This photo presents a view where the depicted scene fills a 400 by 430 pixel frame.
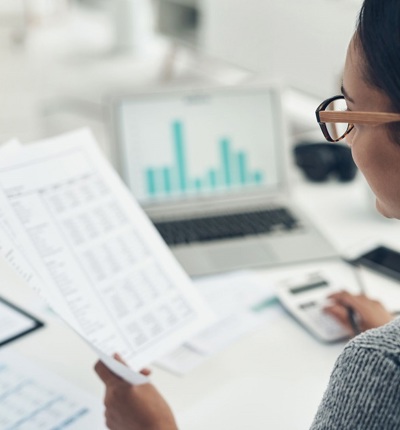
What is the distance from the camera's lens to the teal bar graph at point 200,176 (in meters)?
1.49

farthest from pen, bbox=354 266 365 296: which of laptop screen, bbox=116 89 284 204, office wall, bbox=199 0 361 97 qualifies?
office wall, bbox=199 0 361 97

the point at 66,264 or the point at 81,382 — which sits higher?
the point at 66,264

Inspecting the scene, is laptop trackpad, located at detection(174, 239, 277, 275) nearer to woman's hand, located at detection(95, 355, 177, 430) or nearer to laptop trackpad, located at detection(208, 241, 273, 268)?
laptop trackpad, located at detection(208, 241, 273, 268)

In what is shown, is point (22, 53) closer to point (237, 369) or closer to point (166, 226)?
point (166, 226)

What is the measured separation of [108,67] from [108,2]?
2.28 ft

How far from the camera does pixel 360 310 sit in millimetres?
1117

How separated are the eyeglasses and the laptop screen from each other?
64cm

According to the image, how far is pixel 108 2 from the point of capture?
205 inches

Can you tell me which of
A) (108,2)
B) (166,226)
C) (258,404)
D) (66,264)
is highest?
(108,2)

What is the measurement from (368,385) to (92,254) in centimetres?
51

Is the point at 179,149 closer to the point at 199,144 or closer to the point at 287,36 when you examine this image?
the point at 199,144

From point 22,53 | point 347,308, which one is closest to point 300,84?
point 347,308

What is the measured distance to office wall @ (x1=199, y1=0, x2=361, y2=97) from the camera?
2291 mm

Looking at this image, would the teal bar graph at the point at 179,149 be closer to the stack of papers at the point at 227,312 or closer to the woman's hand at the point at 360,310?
the stack of papers at the point at 227,312
